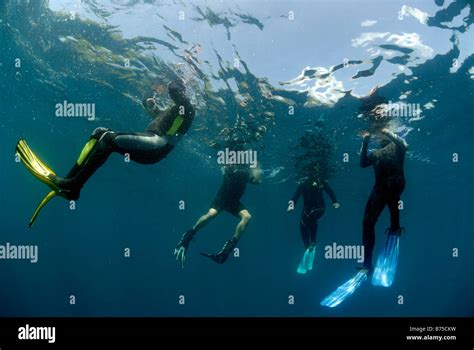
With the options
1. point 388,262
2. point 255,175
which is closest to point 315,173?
point 255,175

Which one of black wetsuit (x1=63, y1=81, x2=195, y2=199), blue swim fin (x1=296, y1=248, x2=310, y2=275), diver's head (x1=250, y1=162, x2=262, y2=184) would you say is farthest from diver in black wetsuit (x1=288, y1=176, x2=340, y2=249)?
black wetsuit (x1=63, y1=81, x2=195, y2=199)

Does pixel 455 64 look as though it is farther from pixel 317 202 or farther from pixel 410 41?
pixel 317 202

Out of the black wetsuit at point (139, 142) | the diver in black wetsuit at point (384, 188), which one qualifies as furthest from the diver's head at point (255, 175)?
the black wetsuit at point (139, 142)

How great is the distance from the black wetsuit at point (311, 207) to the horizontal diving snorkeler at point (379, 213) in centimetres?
385

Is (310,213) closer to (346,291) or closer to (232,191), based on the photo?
(232,191)

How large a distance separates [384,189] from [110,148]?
5.79m

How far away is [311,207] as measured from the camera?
1331 cm

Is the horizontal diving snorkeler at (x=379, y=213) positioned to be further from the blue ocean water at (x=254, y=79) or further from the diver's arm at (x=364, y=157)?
the blue ocean water at (x=254, y=79)

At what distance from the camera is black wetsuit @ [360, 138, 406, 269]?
7.72 meters

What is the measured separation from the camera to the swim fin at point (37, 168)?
5.52 m

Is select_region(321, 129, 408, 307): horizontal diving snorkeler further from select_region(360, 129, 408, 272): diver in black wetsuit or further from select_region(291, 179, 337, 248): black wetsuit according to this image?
select_region(291, 179, 337, 248): black wetsuit
